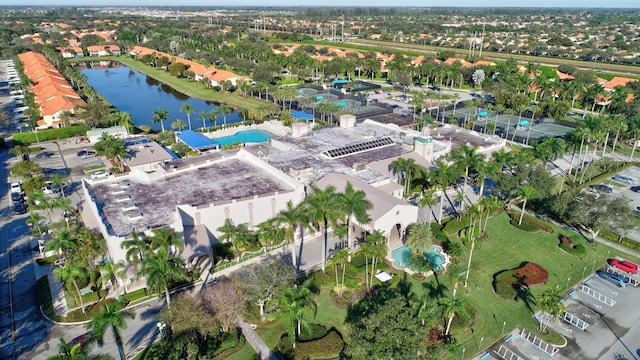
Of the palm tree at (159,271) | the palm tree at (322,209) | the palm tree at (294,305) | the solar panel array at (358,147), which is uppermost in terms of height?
the palm tree at (322,209)

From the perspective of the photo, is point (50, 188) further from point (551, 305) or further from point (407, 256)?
point (551, 305)

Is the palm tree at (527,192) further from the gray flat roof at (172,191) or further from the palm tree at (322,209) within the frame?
the gray flat roof at (172,191)

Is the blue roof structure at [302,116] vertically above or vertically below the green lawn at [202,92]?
above

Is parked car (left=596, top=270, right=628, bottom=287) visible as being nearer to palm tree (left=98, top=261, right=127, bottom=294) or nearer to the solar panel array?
the solar panel array

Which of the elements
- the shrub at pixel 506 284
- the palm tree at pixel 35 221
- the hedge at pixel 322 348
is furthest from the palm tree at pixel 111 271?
the shrub at pixel 506 284

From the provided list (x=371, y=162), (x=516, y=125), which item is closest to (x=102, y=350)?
(x=371, y=162)

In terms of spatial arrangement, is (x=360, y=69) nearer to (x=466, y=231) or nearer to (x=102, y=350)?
(x=466, y=231)
